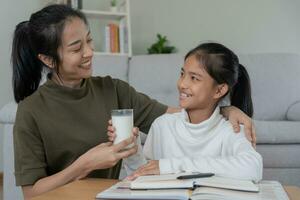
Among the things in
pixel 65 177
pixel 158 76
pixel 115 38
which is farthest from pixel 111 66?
pixel 65 177

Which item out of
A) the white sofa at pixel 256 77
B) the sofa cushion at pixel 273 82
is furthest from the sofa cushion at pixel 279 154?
the sofa cushion at pixel 273 82

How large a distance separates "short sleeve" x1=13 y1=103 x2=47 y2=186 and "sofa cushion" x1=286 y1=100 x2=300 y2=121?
2.12 meters

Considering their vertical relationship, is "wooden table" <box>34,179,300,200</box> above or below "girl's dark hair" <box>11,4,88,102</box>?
below

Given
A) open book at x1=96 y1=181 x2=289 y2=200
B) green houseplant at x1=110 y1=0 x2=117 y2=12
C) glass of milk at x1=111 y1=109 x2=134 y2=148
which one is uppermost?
green houseplant at x1=110 y1=0 x2=117 y2=12

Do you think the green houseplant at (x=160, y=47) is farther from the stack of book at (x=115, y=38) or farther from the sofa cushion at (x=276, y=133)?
the sofa cushion at (x=276, y=133)

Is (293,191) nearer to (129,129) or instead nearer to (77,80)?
(129,129)

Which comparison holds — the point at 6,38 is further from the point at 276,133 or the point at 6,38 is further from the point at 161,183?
the point at 161,183

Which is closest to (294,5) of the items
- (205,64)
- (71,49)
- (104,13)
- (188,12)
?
(188,12)

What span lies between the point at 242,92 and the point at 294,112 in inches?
64.3

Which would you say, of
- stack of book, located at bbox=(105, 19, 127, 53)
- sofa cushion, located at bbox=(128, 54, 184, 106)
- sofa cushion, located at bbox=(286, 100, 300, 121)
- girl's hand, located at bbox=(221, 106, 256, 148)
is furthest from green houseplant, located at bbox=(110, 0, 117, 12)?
girl's hand, located at bbox=(221, 106, 256, 148)

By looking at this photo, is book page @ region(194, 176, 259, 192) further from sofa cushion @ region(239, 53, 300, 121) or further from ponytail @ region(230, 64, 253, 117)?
sofa cushion @ region(239, 53, 300, 121)

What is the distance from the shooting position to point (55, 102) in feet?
4.10

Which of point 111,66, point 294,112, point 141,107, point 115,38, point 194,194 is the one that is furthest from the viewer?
point 115,38

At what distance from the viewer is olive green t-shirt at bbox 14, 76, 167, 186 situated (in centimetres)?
117
